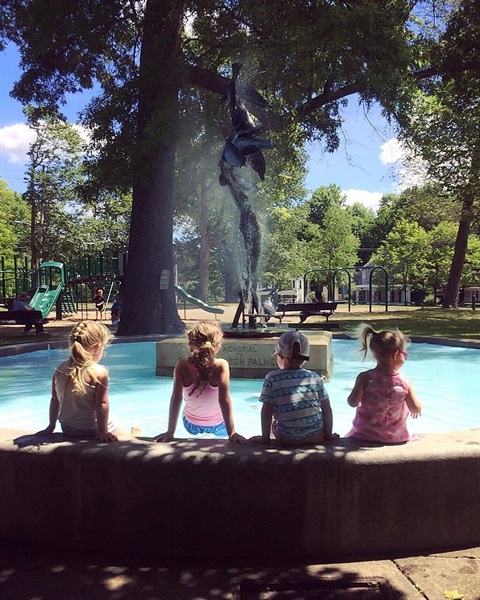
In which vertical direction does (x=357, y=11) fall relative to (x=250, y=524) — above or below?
above

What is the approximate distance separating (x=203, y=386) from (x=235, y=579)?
4.60 feet

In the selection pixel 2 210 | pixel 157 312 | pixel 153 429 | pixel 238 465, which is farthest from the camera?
pixel 2 210

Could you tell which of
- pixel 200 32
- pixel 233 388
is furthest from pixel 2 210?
pixel 233 388

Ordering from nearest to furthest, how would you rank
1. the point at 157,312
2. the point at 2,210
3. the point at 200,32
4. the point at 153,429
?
the point at 153,429 → the point at 157,312 → the point at 200,32 → the point at 2,210

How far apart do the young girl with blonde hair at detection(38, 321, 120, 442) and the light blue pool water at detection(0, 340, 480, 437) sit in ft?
7.00

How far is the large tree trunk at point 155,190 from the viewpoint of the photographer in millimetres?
16125

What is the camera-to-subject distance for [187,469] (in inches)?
125

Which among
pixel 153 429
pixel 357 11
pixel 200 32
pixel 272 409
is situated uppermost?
pixel 200 32

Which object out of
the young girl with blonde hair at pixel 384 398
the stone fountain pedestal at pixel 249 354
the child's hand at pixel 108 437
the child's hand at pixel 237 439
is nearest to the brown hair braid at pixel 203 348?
the child's hand at pixel 237 439

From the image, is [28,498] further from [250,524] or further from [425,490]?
[425,490]

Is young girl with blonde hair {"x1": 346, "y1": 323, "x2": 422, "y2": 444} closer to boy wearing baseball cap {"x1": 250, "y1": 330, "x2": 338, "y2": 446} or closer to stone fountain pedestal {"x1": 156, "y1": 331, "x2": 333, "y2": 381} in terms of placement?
boy wearing baseball cap {"x1": 250, "y1": 330, "x2": 338, "y2": 446}

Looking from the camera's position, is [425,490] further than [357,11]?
No

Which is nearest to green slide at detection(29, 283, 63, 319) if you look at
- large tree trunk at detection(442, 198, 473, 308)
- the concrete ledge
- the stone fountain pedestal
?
the stone fountain pedestal

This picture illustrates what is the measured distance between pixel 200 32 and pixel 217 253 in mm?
35344
